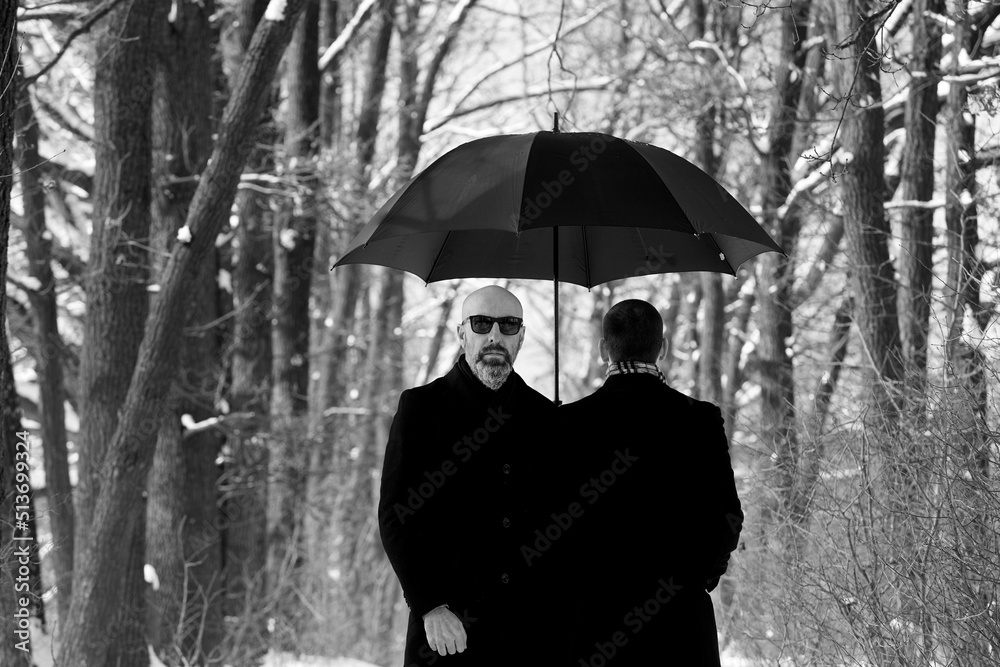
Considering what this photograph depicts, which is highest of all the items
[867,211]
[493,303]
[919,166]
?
[919,166]

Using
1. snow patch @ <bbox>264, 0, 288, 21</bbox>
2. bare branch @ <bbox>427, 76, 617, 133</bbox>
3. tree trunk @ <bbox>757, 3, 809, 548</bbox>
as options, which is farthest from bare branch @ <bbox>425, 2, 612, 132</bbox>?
snow patch @ <bbox>264, 0, 288, 21</bbox>

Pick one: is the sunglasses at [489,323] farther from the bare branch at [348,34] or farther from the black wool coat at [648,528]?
the bare branch at [348,34]

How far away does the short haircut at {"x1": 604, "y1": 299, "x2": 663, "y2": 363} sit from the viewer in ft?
13.0

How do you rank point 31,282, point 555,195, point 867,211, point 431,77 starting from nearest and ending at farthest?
point 555,195
point 867,211
point 31,282
point 431,77

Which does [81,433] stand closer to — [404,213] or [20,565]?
[20,565]

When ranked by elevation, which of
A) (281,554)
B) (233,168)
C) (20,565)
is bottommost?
(281,554)

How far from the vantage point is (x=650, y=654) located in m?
3.92

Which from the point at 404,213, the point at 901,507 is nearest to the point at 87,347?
the point at 404,213

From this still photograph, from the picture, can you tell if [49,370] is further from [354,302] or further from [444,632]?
[444,632]

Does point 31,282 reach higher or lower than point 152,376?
higher

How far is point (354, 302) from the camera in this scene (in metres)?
19.0

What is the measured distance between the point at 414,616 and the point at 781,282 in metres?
10.00

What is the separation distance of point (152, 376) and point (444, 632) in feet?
15.0

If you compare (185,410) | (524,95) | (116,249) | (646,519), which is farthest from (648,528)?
(524,95)
